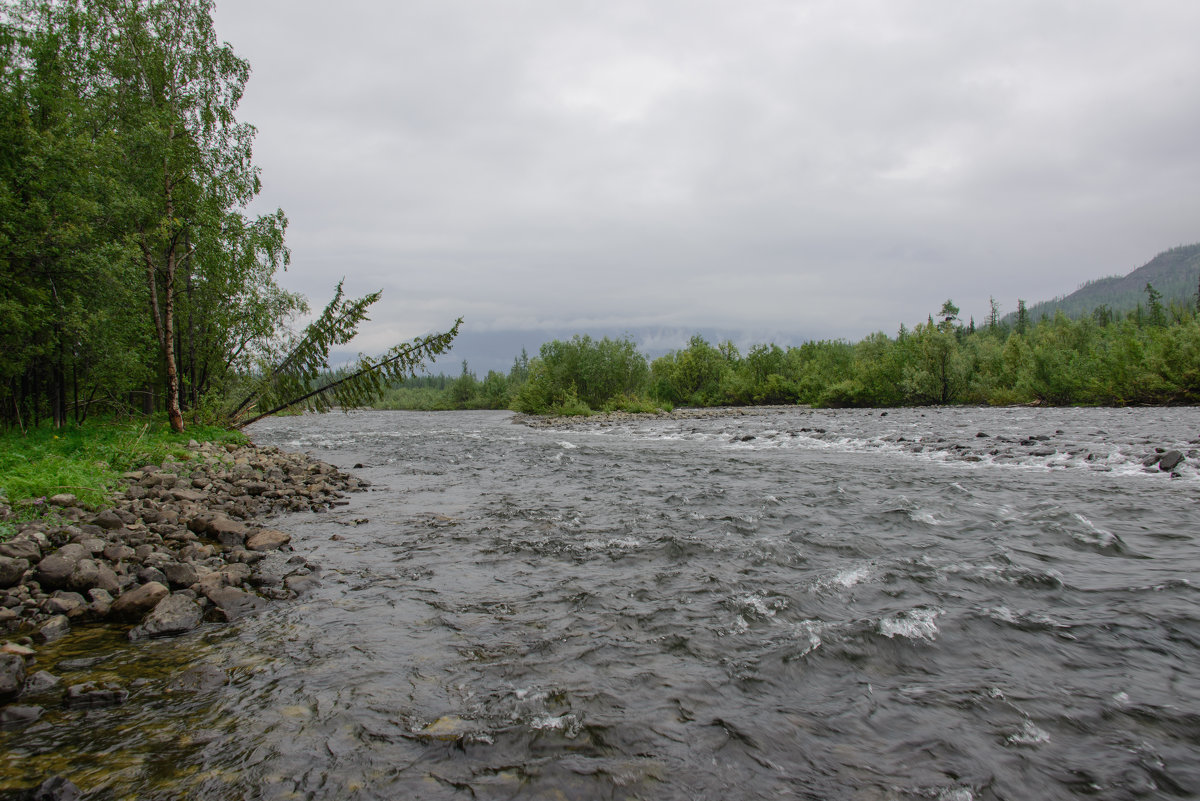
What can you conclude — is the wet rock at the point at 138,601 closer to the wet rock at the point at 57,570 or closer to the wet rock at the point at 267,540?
Result: the wet rock at the point at 57,570

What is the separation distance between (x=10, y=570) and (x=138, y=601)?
1698 mm

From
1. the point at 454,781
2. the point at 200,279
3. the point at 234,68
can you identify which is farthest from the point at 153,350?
the point at 454,781

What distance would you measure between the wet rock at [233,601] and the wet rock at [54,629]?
1.33 m

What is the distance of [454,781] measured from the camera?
4012 millimetres

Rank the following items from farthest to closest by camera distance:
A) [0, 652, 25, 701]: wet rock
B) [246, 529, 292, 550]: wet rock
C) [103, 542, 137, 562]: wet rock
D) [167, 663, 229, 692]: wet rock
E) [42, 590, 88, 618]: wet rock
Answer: [246, 529, 292, 550]: wet rock < [103, 542, 137, 562]: wet rock < [42, 590, 88, 618]: wet rock < [167, 663, 229, 692]: wet rock < [0, 652, 25, 701]: wet rock

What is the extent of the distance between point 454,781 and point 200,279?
2906cm

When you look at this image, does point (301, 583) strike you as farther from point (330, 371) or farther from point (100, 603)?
point (330, 371)

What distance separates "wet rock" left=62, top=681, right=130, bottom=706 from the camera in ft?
15.9

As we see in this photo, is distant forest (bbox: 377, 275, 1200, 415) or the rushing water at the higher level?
distant forest (bbox: 377, 275, 1200, 415)

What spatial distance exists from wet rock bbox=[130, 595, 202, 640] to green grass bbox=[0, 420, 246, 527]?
3.32m

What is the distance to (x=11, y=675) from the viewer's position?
4.93 metres

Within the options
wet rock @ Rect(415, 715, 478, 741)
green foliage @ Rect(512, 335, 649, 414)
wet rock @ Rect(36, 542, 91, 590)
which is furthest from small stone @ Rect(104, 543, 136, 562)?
green foliage @ Rect(512, 335, 649, 414)

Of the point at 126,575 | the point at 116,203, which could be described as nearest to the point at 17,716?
the point at 126,575

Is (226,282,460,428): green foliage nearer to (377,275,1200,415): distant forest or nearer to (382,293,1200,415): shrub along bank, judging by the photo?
(382,293,1200,415): shrub along bank
